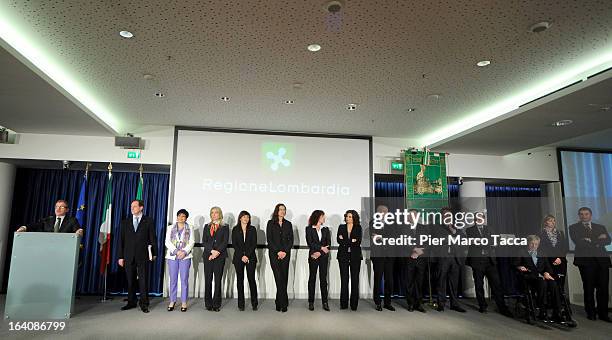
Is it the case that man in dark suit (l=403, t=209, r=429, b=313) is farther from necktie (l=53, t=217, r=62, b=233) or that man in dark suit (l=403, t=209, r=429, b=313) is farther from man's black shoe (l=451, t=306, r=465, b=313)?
necktie (l=53, t=217, r=62, b=233)

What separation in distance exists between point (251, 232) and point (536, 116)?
417 centimetres

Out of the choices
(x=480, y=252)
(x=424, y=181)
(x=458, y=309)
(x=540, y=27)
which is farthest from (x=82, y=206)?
(x=540, y=27)

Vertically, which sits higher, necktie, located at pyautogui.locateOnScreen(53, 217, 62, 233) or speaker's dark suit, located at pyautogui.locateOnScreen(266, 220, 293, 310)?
necktie, located at pyautogui.locateOnScreen(53, 217, 62, 233)

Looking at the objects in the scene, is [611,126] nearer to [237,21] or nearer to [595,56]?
[595,56]

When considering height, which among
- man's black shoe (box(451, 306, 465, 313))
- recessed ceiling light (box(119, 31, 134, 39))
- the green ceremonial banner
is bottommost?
man's black shoe (box(451, 306, 465, 313))

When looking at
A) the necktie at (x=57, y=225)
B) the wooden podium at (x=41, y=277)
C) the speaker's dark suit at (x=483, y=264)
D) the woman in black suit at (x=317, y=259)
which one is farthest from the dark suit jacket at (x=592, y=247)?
A: the necktie at (x=57, y=225)

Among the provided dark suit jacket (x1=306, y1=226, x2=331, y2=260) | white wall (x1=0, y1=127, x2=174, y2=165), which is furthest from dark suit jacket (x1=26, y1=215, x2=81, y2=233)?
dark suit jacket (x1=306, y1=226, x2=331, y2=260)

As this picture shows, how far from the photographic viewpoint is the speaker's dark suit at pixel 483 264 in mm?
5578

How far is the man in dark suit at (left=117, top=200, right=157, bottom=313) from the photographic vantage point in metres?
5.21

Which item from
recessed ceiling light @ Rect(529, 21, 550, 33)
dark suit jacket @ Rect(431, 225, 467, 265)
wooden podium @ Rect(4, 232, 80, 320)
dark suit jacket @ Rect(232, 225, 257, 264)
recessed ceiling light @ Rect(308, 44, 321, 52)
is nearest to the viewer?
recessed ceiling light @ Rect(529, 21, 550, 33)

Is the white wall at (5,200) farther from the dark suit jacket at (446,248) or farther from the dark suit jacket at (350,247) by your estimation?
the dark suit jacket at (446,248)

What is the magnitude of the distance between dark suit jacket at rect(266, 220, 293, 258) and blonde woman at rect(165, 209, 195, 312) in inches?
44.9

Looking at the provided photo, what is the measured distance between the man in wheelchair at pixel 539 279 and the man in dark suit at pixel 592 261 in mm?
643

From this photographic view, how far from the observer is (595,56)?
3.75 meters
